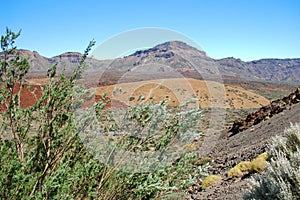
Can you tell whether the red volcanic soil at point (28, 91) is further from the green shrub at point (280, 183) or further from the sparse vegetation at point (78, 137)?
the green shrub at point (280, 183)

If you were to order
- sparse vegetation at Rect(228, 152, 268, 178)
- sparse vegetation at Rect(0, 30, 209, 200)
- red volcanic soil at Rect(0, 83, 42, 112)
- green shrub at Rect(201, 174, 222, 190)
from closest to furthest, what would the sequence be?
sparse vegetation at Rect(0, 30, 209, 200) < red volcanic soil at Rect(0, 83, 42, 112) < sparse vegetation at Rect(228, 152, 268, 178) < green shrub at Rect(201, 174, 222, 190)

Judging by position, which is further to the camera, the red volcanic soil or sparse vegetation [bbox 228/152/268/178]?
sparse vegetation [bbox 228/152/268/178]

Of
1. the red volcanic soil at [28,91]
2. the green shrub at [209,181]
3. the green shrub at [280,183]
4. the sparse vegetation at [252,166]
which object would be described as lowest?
the green shrub at [209,181]

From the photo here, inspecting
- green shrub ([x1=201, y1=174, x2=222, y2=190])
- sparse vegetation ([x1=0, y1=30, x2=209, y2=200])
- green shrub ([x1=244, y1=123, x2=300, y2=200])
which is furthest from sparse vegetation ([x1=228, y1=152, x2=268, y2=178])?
sparse vegetation ([x1=0, y1=30, x2=209, y2=200])

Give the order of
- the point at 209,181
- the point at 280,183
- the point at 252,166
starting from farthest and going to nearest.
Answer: the point at 209,181 < the point at 252,166 < the point at 280,183

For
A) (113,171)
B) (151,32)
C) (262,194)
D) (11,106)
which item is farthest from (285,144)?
(11,106)

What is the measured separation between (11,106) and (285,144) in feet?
13.7

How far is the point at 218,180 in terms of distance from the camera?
8.65 m

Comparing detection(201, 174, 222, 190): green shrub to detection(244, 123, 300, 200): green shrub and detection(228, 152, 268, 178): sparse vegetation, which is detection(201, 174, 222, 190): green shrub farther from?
detection(244, 123, 300, 200): green shrub

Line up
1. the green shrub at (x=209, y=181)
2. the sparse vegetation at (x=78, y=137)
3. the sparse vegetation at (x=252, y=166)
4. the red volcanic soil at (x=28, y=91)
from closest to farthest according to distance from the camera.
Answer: the sparse vegetation at (x=78, y=137) → the red volcanic soil at (x=28, y=91) → the sparse vegetation at (x=252, y=166) → the green shrub at (x=209, y=181)

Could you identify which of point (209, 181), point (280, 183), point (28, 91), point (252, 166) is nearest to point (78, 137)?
point (280, 183)

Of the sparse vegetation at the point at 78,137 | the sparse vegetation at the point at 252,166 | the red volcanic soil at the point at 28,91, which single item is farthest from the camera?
the sparse vegetation at the point at 252,166

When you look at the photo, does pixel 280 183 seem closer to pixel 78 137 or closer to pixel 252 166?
pixel 78 137

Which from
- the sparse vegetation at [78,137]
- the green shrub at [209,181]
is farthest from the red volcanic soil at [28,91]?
the green shrub at [209,181]
